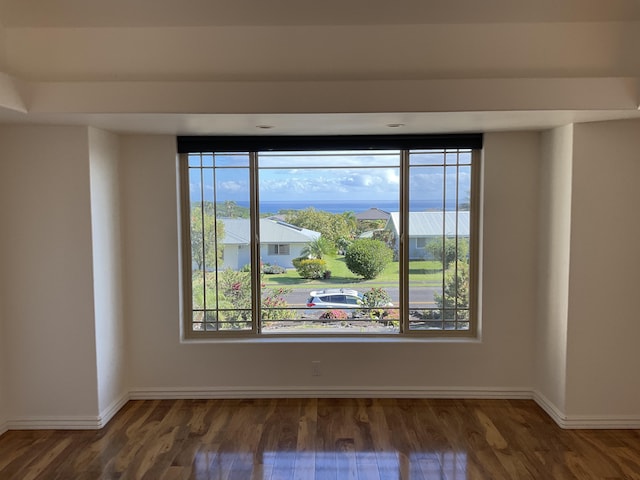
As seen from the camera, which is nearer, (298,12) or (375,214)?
(298,12)

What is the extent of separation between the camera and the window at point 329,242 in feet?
13.0

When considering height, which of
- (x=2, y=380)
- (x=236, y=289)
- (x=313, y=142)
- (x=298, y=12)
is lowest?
(x=2, y=380)

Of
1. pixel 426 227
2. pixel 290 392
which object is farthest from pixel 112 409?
pixel 426 227

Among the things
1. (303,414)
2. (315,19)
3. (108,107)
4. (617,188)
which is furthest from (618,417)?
(108,107)

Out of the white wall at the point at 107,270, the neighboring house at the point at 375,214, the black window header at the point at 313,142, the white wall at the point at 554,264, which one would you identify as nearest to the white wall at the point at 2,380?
the white wall at the point at 107,270

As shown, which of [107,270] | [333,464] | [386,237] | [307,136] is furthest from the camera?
[386,237]

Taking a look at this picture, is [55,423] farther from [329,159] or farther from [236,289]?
[329,159]

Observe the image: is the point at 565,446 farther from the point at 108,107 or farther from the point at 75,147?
the point at 75,147

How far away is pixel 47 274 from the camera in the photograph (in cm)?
335

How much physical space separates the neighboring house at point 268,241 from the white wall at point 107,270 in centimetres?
86

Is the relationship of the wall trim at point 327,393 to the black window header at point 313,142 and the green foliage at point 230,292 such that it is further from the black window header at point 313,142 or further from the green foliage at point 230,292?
the black window header at point 313,142

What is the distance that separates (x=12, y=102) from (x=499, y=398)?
4.02 m

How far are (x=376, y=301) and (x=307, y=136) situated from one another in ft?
4.96

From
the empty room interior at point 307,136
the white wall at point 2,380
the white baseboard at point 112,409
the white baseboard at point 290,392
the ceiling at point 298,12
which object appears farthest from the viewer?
the white baseboard at point 290,392
